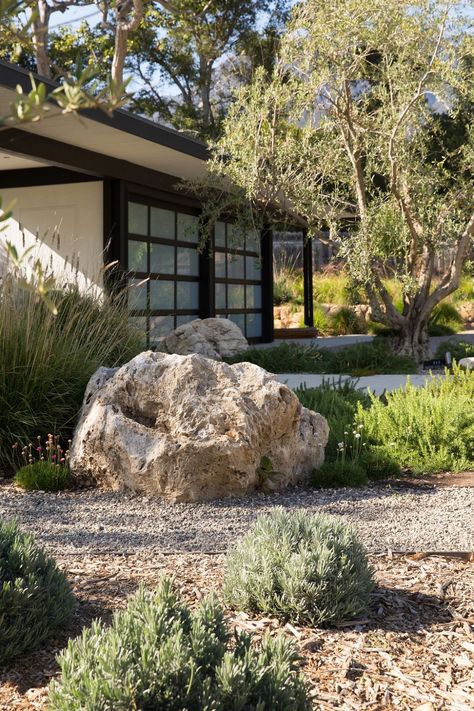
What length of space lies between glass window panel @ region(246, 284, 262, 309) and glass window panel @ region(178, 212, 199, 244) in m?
2.28

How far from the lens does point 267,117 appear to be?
1084 centimetres

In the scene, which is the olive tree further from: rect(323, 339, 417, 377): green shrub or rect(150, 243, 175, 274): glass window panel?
rect(150, 243, 175, 274): glass window panel

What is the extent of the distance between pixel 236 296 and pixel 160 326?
2.85m

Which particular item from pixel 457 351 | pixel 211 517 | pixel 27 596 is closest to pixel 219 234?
pixel 457 351

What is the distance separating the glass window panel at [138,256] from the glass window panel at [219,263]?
228cm

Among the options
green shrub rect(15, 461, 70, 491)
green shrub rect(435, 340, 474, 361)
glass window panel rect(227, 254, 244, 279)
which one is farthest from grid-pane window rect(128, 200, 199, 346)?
green shrub rect(15, 461, 70, 491)

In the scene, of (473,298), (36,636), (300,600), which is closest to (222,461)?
(300,600)

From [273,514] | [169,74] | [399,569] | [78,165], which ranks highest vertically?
[169,74]

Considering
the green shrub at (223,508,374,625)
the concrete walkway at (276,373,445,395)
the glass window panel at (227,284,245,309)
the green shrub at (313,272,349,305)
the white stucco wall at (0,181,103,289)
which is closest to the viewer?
the green shrub at (223,508,374,625)

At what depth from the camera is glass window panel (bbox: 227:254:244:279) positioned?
50.9 feet

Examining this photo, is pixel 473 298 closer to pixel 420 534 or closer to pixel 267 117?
pixel 267 117

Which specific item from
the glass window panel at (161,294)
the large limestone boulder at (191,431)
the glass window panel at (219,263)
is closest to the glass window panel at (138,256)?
the glass window panel at (161,294)

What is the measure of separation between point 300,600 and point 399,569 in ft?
2.37

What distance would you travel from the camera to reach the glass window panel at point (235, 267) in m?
15.5
